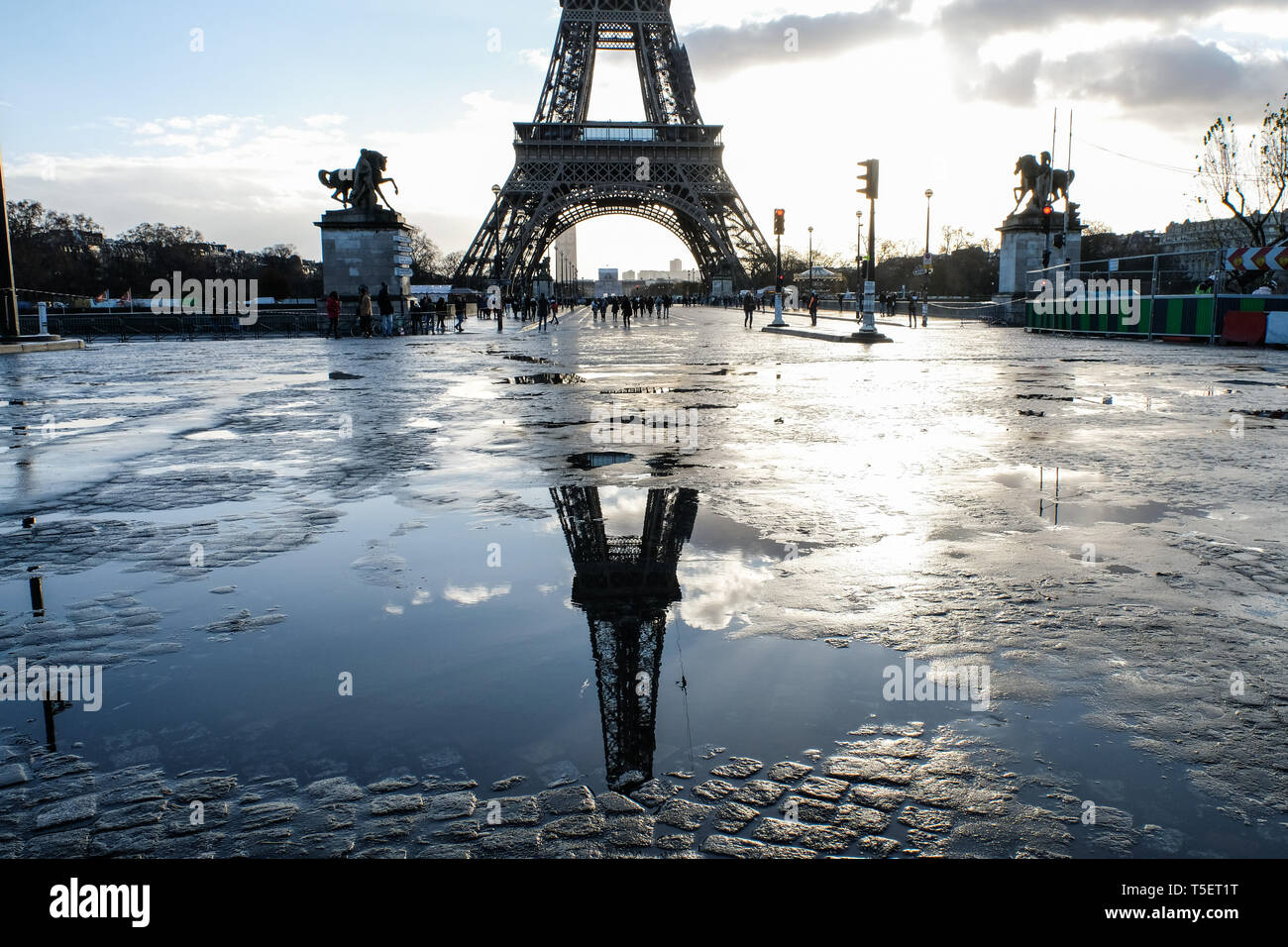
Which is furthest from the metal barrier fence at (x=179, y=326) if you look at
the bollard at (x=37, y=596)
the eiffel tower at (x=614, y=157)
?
the bollard at (x=37, y=596)

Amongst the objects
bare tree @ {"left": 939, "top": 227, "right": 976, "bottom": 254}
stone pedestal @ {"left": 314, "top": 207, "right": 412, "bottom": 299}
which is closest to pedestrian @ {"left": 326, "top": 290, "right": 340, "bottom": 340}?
stone pedestal @ {"left": 314, "top": 207, "right": 412, "bottom": 299}

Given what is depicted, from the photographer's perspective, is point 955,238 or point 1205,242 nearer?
point 1205,242

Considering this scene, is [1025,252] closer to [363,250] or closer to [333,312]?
[363,250]

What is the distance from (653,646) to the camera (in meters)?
4.02

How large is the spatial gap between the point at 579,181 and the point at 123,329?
36.3 meters

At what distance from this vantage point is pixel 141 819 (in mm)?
2758

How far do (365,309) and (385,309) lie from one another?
6.18 ft

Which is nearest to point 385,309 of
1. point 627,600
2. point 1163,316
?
point 1163,316

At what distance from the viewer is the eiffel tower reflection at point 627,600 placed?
323 centimetres

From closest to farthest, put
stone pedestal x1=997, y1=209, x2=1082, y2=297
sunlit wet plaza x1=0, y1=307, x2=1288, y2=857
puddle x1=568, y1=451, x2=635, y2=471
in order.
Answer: sunlit wet plaza x1=0, y1=307, x2=1288, y2=857
puddle x1=568, y1=451, x2=635, y2=471
stone pedestal x1=997, y1=209, x2=1082, y2=297

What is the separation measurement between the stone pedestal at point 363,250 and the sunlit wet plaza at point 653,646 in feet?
88.7

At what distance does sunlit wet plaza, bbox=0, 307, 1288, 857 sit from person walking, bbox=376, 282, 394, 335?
27.0m

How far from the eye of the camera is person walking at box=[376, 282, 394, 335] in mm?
35938

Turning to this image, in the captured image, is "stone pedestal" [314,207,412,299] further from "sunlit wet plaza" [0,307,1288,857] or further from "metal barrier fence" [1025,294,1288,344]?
"sunlit wet plaza" [0,307,1288,857]
